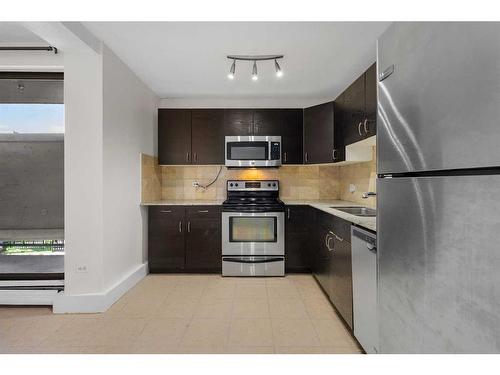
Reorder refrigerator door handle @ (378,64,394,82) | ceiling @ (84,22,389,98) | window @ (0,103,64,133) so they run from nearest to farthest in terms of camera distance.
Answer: refrigerator door handle @ (378,64,394,82)
ceiling @ (84,22,389,98)
window @ (0,103,64,133)

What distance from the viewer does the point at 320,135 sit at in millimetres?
3504

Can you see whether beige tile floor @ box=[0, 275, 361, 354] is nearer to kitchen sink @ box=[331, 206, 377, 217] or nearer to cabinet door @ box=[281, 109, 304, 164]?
kitchen sink @ box=[331, 206, 377, 217]

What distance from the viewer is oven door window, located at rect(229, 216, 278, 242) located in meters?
3.55

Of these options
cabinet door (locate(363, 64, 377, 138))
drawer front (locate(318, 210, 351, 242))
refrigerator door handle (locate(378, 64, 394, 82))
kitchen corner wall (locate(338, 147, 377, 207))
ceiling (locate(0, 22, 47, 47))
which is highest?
ceiling (locate(0, 22, 47, 47))

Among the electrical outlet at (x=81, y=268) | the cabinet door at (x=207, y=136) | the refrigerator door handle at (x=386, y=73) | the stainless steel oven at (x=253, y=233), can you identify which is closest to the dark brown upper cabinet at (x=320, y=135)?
the stainless steel oven at (x=253, y=233)

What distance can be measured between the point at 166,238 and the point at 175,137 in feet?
4.42

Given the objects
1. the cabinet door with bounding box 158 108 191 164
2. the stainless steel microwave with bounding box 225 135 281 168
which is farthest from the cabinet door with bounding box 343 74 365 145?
the cabinet door with bounding box 158 108 191 164

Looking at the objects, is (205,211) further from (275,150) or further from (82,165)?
(82,165)

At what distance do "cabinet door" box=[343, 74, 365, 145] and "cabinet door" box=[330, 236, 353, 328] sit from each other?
0.92 metres

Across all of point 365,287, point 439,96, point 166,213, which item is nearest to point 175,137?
point 166,213

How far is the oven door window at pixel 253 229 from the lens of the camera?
140 inches

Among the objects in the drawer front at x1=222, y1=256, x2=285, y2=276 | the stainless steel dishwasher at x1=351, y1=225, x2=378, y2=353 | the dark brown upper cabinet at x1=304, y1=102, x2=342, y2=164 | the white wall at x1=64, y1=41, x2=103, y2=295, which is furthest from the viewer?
the drawer front at x1=222, y1=256, x2=285, y2=276

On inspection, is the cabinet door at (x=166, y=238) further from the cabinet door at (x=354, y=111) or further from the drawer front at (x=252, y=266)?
the cabinet door at (x=354, y=111)

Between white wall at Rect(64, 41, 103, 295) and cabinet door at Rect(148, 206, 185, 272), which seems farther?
cabinet door at Rect(148, 206, 185, 272)
